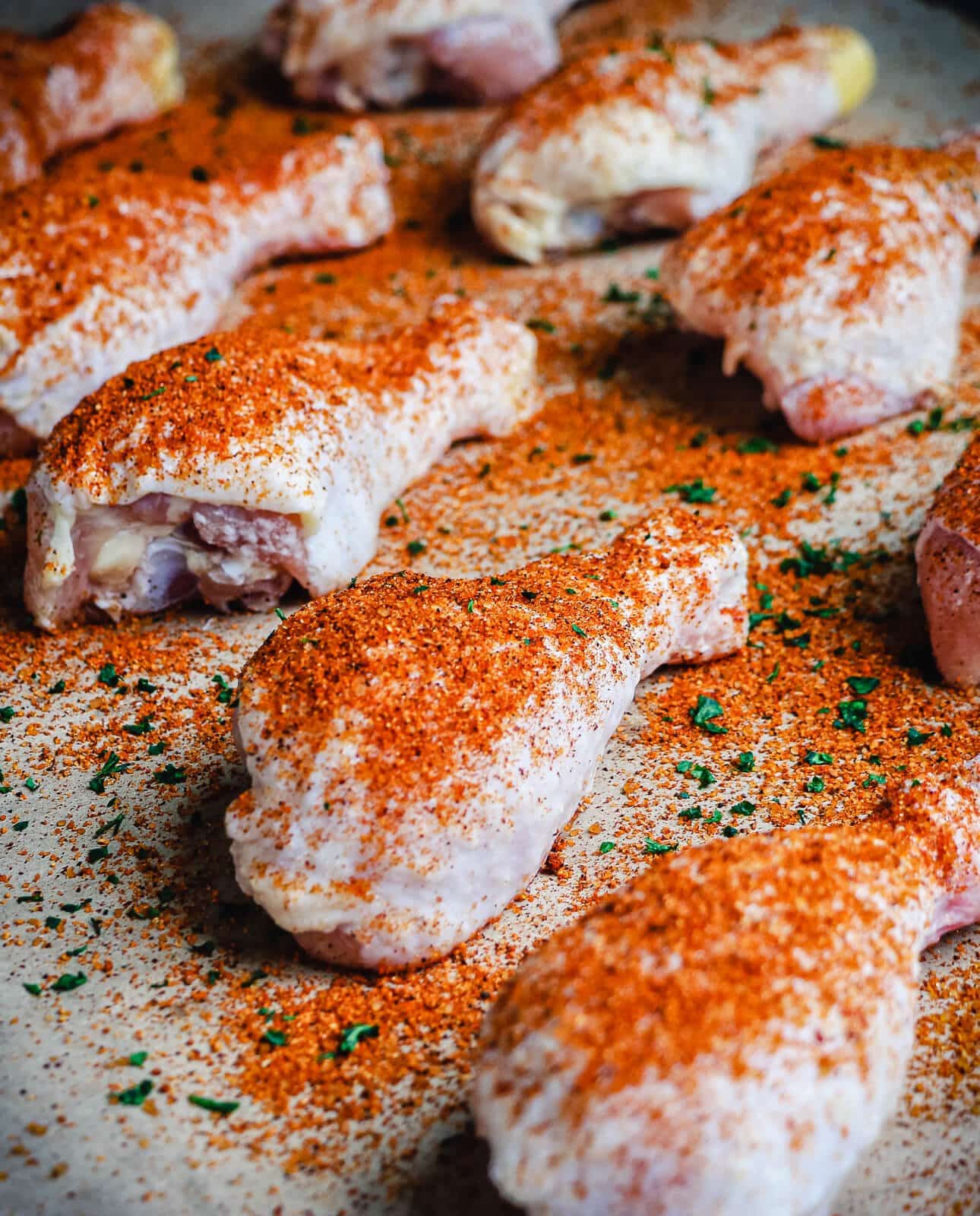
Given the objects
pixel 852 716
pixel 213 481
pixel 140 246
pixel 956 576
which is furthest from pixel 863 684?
pixel 140 246

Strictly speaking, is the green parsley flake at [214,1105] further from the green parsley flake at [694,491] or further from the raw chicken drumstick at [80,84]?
the raw chicken drumstick at [80,84]

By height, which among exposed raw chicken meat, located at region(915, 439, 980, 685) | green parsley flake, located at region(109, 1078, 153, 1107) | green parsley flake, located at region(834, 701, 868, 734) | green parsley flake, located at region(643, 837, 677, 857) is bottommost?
green parsley flake, located at region(834, 701, 868, 734)

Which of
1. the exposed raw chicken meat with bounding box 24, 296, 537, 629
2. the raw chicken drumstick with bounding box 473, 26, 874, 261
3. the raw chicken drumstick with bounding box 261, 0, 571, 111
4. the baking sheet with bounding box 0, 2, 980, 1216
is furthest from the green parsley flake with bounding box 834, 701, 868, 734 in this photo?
the raw chicken drumstick with bounding box 261, 0, 571, 111

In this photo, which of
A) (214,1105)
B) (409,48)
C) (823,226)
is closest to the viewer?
(214,1105)

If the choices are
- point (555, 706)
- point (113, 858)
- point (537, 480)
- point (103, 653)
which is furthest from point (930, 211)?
point (113, 858)

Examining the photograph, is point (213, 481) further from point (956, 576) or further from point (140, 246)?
point (956, 576)

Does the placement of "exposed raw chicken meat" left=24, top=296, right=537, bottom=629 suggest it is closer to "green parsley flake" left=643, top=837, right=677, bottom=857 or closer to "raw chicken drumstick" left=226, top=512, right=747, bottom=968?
"raw chicken drumstick" left=226, top=512, right=747, bottom=968

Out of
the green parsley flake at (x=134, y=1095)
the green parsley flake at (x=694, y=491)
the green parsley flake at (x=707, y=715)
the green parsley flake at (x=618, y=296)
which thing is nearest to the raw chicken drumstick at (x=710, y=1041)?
the green parsley flake at (x=134, y=1095)
